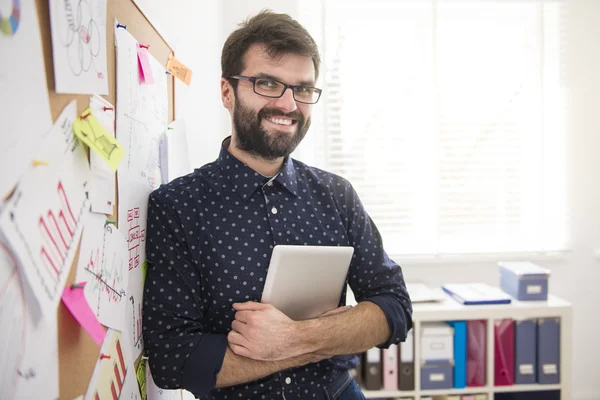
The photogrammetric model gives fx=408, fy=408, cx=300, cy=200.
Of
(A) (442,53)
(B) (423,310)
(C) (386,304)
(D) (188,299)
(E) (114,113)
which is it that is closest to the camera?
(E) (114,113)

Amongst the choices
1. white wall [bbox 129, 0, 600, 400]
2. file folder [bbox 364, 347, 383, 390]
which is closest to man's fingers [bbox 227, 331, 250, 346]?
file folder [bbox 364, 347, 383, 390]

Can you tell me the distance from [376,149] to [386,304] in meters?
1.53

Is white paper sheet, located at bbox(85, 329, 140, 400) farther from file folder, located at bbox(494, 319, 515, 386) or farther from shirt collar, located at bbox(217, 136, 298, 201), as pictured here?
file folder, located at bbox(494, 319, 515, 386)

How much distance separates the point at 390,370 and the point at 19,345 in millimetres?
1844

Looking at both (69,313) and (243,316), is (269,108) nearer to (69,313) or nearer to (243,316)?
(243,316)

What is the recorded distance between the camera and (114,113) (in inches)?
28.4

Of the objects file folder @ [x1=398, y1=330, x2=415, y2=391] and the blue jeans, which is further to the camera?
file folder @ [x1=398, y1=330, x2=415, y2=391]

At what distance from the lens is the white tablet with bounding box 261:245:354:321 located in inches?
37.5

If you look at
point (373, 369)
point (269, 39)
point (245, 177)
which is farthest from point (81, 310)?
point (373, 369)

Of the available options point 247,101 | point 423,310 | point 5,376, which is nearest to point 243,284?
point 247,101

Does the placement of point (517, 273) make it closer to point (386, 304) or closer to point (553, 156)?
point (553, 156)

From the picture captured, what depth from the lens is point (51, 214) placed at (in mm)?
488

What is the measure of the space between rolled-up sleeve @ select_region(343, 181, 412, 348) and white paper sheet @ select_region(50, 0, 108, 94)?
29.5 inches

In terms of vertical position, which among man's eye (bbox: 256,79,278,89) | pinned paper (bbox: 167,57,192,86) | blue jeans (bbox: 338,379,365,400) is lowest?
blue jeans (bbox: 338,379,365,400)
